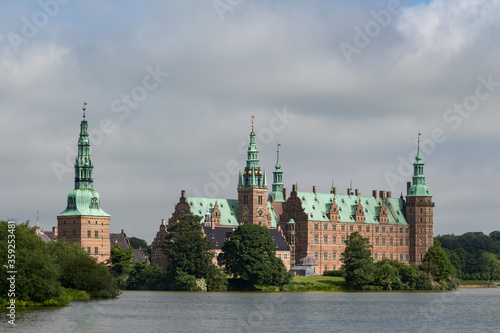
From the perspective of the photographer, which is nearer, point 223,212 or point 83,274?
point 83,274

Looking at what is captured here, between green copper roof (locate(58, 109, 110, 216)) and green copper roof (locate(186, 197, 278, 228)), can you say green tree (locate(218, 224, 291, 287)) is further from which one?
green copper roof (locate(186, 197, 278, 228))

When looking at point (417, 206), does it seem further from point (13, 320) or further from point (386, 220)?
point (13, 320)

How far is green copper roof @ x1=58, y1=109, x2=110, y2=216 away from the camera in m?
145

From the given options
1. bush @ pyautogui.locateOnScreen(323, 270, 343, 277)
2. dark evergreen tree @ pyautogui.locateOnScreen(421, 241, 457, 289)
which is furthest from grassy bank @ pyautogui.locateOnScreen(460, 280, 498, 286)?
bush @ pyautogui.locateOnScreen(323, 270, 343, 277)

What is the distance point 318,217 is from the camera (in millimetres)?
174250

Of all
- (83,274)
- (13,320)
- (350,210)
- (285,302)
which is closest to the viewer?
(13,320)

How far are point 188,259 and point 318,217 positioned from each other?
5566cm

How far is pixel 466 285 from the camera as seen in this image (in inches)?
6870

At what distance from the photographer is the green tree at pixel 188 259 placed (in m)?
121

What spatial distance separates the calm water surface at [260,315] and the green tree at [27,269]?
2289mm

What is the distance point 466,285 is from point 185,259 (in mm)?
69254

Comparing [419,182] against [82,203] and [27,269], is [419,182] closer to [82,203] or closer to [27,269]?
[82,203]

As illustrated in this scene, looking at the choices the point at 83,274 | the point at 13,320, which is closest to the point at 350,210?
the point at 83,274

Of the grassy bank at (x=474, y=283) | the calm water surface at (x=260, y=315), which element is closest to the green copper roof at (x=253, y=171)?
the grassy bank at (x=474, y=283)
